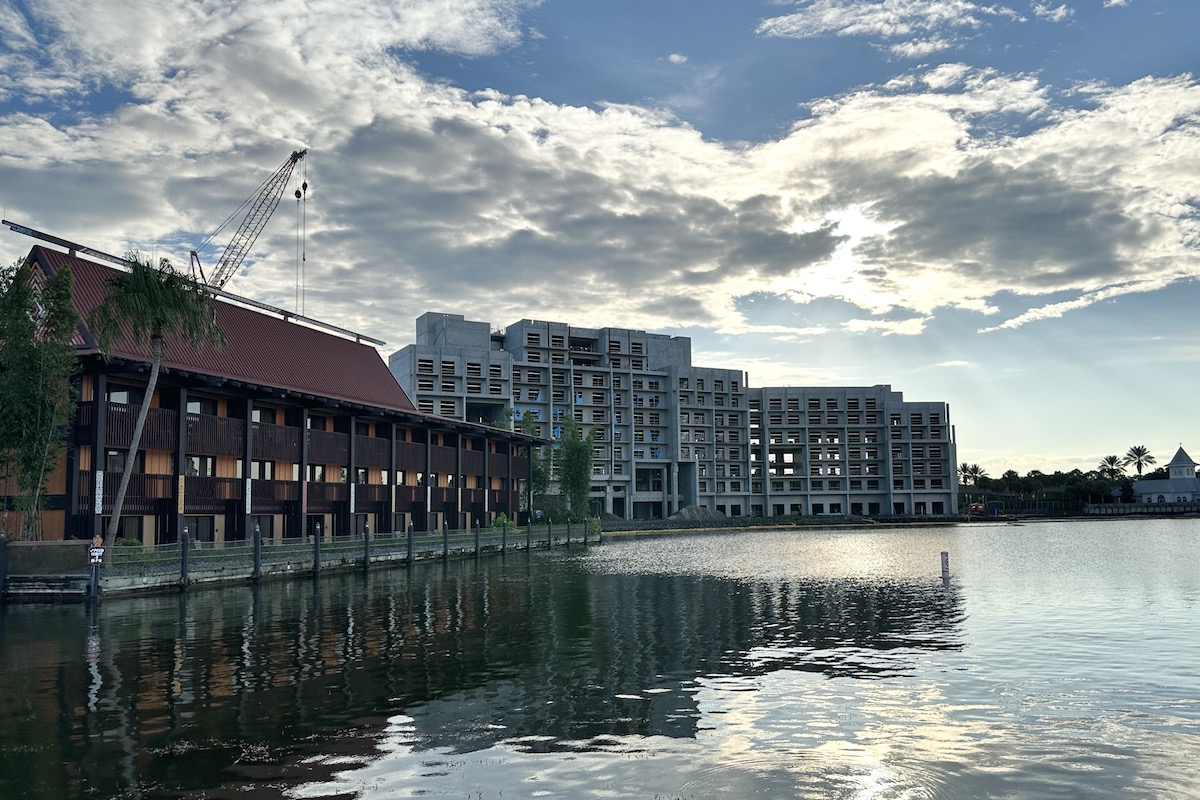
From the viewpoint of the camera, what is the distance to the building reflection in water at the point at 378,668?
1528 centimetres

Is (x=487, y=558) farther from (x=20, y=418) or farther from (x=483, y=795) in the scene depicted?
(x=483, y=795)

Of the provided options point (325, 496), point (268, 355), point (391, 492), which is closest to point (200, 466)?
point (325, 496)

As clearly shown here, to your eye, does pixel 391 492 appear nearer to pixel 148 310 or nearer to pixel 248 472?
pixel 248 472

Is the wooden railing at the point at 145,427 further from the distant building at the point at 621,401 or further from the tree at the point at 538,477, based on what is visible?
the distant building at the point at 621,401

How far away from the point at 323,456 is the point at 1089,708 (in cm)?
5935

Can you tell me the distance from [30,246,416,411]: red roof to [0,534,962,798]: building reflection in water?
22.3 meters

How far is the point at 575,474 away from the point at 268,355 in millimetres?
63074

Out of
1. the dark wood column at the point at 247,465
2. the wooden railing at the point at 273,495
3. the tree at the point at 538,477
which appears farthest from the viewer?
the tree at the point at 538,477

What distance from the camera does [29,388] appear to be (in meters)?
43.2

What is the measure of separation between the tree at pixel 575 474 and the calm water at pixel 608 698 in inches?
3548

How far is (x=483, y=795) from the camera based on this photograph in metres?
12.8

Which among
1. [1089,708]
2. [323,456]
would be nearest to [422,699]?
[1089,708]

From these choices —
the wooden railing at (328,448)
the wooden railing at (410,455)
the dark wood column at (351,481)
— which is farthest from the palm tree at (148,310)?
the wooden railing at (410,455)

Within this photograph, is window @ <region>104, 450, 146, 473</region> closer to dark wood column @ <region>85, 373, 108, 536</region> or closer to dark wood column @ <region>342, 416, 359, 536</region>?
dark wood column @ <region>85, 373, 108, 536</region>
